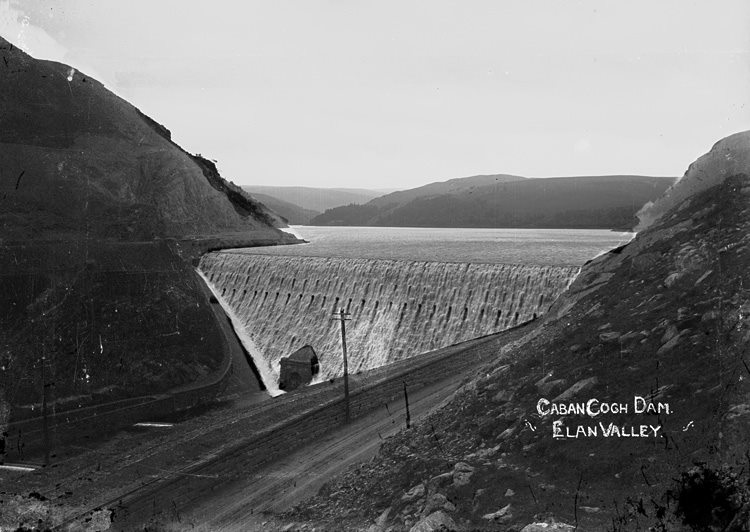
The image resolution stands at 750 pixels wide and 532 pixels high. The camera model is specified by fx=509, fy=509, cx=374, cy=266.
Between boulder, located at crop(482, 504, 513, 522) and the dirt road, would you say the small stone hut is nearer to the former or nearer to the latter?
the dirt road

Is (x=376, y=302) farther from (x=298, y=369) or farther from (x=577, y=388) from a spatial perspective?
(x=577, y=388)

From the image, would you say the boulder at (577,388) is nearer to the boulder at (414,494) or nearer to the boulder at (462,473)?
the boulder at (462,473)

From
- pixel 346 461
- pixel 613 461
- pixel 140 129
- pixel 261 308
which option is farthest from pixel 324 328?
pixel 140 129

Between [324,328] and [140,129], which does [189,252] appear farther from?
[140,129]

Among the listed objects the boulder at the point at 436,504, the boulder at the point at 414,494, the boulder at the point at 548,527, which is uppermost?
the boulder at the point at 548,527

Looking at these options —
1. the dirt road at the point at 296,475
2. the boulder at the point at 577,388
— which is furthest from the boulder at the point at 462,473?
the dirt road at the point at 296,475

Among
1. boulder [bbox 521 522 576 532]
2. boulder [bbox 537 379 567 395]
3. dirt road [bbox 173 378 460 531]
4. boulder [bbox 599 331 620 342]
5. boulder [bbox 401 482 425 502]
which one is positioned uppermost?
boulder [bbox 599 331 620 342]

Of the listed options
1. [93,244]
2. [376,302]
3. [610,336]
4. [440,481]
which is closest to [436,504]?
[440,481]

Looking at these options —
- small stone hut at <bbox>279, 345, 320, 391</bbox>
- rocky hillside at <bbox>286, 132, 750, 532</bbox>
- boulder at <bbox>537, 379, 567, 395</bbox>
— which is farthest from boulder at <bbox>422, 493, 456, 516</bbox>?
small stone hut at <bbox>279, 345, 320, 391</bbox>
